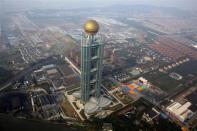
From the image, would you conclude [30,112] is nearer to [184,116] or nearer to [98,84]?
[98,84]

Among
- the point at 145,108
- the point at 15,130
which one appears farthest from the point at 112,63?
the point at 15,130

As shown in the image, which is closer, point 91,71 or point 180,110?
point 91,71

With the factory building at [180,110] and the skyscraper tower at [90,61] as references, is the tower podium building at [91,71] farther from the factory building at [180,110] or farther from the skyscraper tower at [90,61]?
the factory building at [180,110]

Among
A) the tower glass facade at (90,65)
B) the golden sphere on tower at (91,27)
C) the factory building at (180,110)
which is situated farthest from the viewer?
the factory building at (180,110)

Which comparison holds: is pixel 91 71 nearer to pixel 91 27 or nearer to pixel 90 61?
pixel 90 61

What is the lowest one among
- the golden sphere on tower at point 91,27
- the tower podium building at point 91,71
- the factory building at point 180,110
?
the factory building at point 180,110

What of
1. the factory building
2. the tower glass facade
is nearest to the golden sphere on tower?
the tower glass facade

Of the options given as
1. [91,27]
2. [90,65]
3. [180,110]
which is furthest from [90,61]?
[180,110]

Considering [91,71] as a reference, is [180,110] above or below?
below

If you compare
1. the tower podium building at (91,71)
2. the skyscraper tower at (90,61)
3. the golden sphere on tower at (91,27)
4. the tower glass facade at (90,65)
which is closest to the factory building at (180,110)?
the tower podium building at (91,71)
